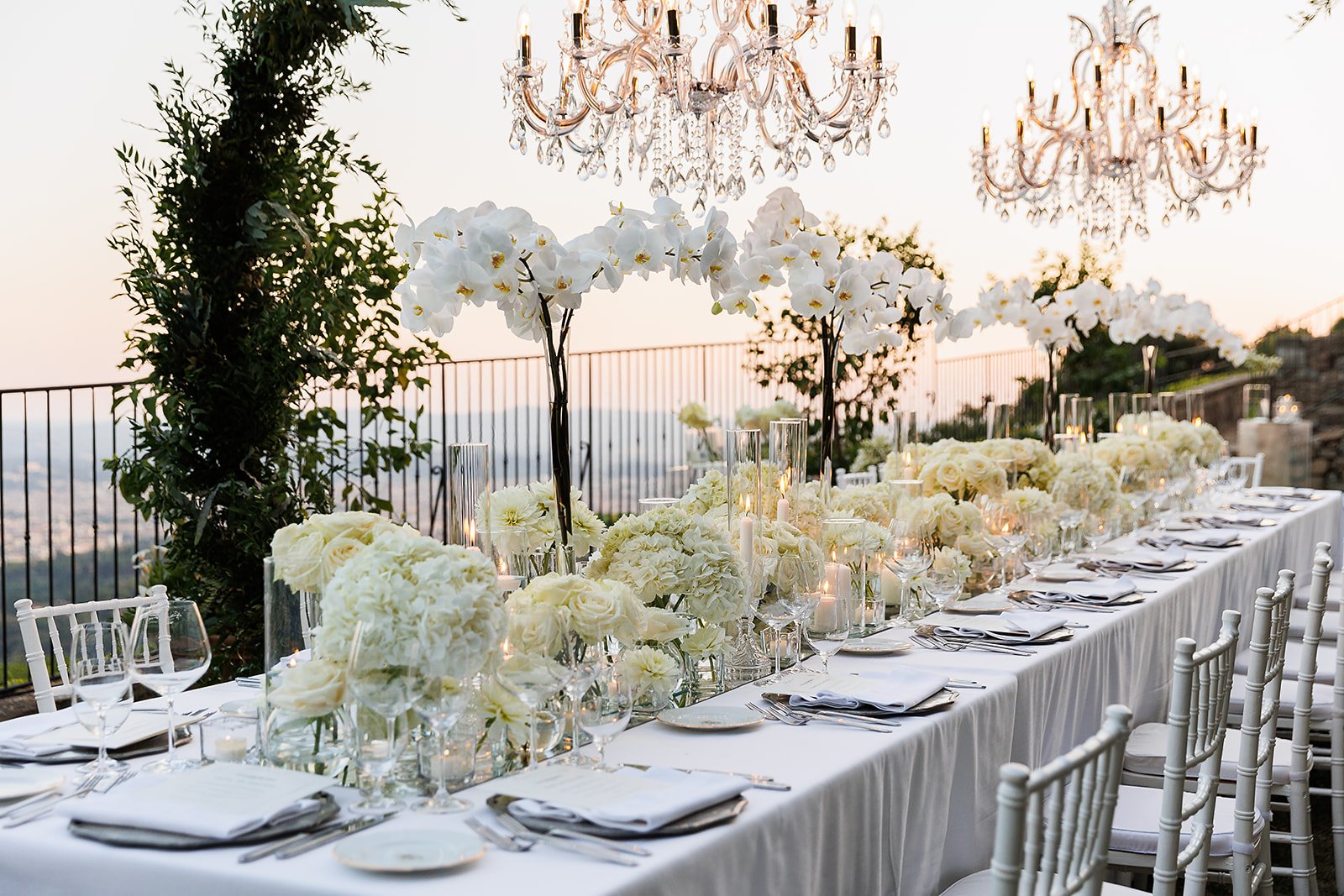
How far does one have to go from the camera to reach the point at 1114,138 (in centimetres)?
805

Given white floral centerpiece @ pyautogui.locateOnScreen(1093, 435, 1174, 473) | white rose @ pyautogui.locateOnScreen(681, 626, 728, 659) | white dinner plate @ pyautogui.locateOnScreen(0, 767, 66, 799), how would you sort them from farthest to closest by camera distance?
white floral centerpiece @ pyautogui.locateOnScreen(1093, 435, 1174, 473) → white rose @ pyautogui.locateOnScreen(681, 626, 728, 659) → white dinner plate @ pyautogui.locateOnScreen(0, 767, 66, 799)

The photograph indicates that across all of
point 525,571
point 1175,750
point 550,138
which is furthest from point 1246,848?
point 550,138

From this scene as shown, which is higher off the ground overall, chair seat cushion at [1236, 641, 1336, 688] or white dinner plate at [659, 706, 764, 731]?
white dinner plate at [659, 706, 764, 731]

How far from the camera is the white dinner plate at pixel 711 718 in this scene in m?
2.23

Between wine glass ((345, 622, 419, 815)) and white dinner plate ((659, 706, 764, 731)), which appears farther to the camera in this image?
white dinner plate ((659, 706, 764, 731))

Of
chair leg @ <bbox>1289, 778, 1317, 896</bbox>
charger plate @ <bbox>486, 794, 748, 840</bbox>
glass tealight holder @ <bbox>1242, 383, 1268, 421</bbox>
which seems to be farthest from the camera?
glass tealight holder @ <bbox>1242, 383, 1268, 421</bbox>

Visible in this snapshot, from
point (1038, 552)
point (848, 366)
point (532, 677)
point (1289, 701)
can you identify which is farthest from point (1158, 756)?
point (848, 366)

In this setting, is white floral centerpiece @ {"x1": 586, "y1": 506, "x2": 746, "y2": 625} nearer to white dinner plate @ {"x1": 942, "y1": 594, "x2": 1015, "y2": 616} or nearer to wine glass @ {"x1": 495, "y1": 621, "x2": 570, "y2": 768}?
wine glass @ {"x1": 495, "y1": 621, "x2": 570, "y2": 768}

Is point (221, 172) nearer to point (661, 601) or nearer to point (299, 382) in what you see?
point (299, 382)

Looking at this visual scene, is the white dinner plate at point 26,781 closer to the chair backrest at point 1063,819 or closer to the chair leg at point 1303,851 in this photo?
the chair backrest at point 1063,819

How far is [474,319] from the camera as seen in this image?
8875 millimetres

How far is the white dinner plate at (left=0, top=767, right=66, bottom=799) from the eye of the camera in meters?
1.89

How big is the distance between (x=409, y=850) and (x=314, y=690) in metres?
0.32

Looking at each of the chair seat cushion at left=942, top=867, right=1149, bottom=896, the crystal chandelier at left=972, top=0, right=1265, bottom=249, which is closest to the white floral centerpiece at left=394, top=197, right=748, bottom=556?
the chair seat cushion at left=942, top=867, right=1149, bottom=896
